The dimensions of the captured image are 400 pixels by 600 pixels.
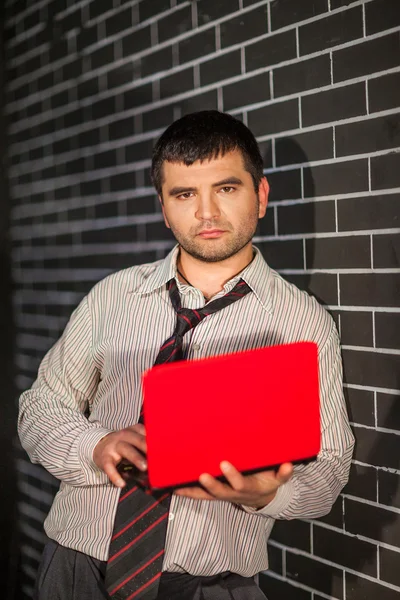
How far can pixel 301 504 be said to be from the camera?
1.48m

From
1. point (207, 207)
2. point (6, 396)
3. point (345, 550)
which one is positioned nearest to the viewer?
point (207, 207)

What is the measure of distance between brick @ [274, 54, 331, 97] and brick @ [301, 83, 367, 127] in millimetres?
34

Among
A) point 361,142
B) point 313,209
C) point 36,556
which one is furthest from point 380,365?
point 36,556

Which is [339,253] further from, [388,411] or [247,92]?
[247,92]

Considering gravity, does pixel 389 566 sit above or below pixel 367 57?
below

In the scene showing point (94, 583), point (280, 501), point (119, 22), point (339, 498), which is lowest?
point (94, 583)

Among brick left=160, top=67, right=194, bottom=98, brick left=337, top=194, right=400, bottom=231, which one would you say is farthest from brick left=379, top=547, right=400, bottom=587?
brick left=160, top=67, right=194, bottom=98

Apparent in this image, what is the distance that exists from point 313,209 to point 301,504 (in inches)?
32.2

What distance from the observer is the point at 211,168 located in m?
1.59

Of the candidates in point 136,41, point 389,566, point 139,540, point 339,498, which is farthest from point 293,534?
point 136,41

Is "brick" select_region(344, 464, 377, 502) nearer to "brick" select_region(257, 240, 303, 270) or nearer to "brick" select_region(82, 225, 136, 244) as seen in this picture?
"brick" select_region(257, 240, 303, 270)

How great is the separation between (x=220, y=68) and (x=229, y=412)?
134 centimetres

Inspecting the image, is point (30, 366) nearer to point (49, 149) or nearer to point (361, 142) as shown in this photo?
point (49, 149)

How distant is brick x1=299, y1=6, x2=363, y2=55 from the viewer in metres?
1.67
